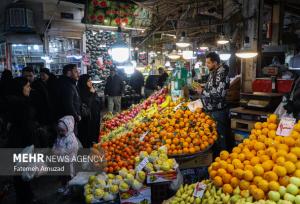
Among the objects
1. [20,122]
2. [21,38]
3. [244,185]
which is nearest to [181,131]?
[244,185]

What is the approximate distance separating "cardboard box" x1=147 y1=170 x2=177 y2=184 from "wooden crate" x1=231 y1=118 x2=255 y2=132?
253 centimetres

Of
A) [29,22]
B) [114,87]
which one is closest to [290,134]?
[114,87]

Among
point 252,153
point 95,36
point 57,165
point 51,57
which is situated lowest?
point 57,165

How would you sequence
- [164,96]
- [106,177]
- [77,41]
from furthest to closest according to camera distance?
[77,41]
[164,96]
[106,177]

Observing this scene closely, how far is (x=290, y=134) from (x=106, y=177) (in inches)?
92.9

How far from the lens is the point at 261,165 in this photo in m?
2.90

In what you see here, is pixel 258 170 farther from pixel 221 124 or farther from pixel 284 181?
pixel 221 124

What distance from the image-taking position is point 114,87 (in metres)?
11.4

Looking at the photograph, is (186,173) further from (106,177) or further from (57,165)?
(57,165)

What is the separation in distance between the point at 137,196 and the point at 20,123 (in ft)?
7.05

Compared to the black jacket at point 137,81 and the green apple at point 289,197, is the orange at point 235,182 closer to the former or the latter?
the green apple at point 289,197

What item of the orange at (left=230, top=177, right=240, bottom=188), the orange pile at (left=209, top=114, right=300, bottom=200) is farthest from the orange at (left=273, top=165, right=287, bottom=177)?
the orange at (left=230, top=177, right=240, bottom=188)

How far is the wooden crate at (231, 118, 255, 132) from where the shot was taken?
5714 millimetres

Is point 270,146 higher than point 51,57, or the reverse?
point 51,57
